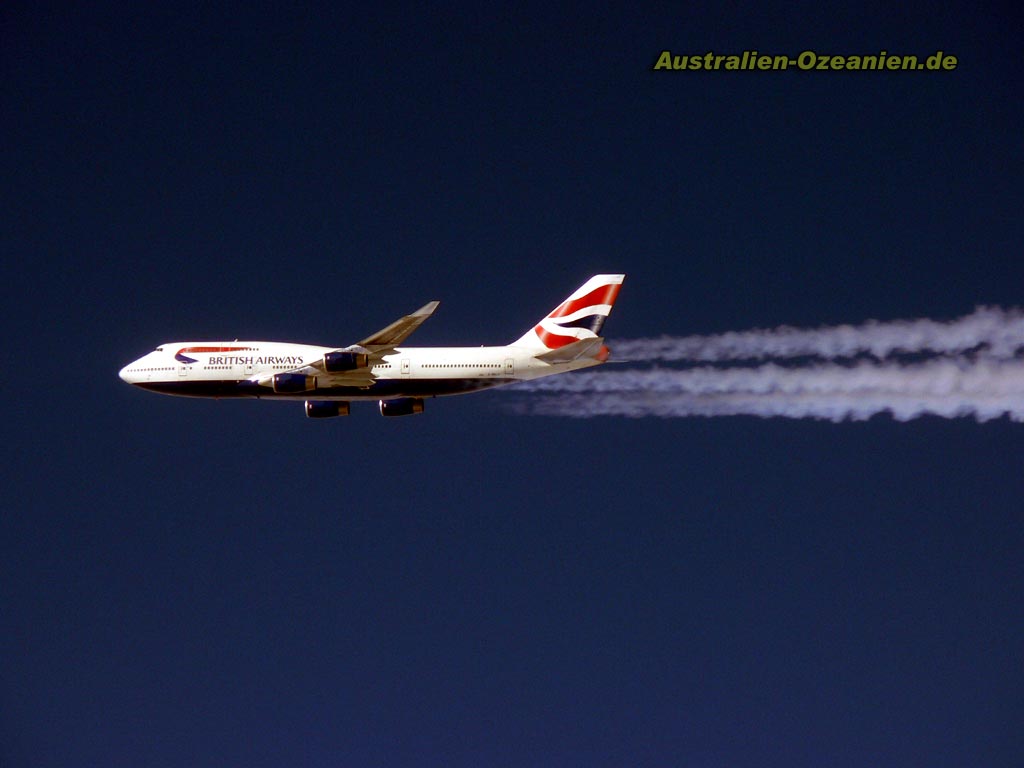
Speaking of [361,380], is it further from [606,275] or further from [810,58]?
[810,58]

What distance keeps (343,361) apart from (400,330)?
300 centimetres

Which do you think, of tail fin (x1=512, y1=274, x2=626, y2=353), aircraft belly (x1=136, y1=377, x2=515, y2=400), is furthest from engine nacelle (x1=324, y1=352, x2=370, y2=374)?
tail fin (x1=512, y1=274, x2=626, y2=353)

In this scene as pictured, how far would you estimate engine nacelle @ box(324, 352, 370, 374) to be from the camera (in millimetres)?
64000

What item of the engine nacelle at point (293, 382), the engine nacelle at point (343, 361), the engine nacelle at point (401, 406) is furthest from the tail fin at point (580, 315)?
the engine nacelle at point (293, 382)

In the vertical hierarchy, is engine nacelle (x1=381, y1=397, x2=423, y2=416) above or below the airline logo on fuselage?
below

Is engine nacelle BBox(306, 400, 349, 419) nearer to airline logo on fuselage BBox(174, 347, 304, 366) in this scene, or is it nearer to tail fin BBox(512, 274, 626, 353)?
airline logo on fuselage BBox(174, 347, 304, 366)

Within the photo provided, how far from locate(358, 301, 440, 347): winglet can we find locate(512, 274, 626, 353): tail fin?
5.90 metres

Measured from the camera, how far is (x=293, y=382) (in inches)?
2537

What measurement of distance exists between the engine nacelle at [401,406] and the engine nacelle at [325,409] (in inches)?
77.8

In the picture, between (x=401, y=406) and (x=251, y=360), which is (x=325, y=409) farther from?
(x=251, y=360)

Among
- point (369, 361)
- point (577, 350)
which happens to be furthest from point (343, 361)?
point (577, 350)

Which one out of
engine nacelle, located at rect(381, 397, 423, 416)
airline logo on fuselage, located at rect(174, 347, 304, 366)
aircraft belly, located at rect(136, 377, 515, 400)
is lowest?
engine nacelle, located at rect(381, 397, 423, 416)

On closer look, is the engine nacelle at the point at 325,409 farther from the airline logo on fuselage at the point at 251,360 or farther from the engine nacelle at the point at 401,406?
the airline logo on fuselage at the point at 251,360

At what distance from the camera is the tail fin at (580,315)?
221 ft
